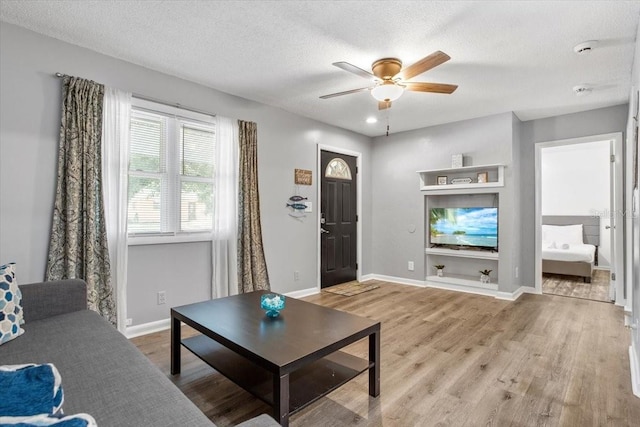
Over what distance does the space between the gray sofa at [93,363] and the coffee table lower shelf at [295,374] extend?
54cm

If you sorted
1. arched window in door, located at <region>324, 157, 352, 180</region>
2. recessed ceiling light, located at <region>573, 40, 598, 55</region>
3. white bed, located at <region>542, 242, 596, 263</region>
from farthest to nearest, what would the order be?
white bed, located at <region>542, 242, 596, 263</region>
arched window in door, located at <region>324, 157, 352, 180</region>
recessed ceiling light, located at <region>573, 40, 598, 55</region>

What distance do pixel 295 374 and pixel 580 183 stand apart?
7886mm

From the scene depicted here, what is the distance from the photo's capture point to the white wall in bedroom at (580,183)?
6758 mm

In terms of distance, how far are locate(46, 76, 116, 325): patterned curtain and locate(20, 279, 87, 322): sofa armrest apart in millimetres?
466

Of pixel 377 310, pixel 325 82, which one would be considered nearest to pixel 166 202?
pixel 325 82

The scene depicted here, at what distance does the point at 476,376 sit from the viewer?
235cm

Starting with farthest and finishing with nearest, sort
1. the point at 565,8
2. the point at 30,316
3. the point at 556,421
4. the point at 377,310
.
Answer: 1. the point at 377,310
2. the point at 565,8
3. the point at 30,316
4. the point at 556,421

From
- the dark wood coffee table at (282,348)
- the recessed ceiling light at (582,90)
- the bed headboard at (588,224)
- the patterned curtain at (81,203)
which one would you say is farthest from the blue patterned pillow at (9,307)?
the bed headboard at (588,224)

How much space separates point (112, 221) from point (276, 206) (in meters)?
Result: 1.92

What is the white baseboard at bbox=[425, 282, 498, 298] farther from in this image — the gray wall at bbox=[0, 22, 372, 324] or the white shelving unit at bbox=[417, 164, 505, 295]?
the gray wall at bbox=[0, 22, 372, 324]

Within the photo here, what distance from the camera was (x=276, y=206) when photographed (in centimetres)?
434

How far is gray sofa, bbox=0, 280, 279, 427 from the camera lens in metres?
1.14

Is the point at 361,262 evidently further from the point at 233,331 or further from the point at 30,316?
the point at 30,316

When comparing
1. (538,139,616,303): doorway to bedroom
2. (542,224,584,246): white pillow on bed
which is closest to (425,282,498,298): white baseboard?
(538,139,616,303): doorway to bedroom
